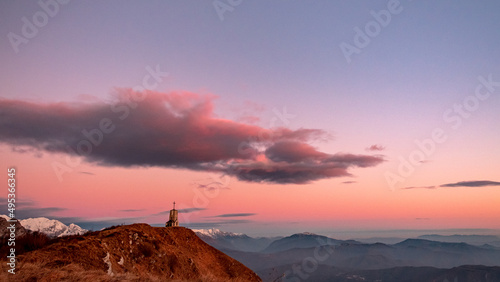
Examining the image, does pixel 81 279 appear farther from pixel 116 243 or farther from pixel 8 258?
pixel 116 243

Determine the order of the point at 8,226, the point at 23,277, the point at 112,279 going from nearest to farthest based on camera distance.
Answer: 1. the point at 23,277
2. the point at 112,279
3. the point at 8,226

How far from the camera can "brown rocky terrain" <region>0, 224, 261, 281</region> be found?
55.7 feet

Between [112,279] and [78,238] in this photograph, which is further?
[78,238]

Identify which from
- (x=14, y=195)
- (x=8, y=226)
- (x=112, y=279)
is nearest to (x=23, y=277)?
(x=112, y=279)

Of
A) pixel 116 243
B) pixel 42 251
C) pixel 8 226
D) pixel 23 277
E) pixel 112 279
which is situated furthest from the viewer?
pixel 116 243

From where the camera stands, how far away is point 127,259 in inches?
1163

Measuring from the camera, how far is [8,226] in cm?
2319

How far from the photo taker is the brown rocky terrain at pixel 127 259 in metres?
17.0


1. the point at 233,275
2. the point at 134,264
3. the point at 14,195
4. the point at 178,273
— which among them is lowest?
the point at 233,275

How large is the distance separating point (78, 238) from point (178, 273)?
12520 mm

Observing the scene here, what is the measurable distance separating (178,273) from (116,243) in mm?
8621

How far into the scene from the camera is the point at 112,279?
17.0m

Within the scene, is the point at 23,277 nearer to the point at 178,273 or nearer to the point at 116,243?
the point at 116,243

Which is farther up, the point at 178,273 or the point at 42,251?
the point at 42,251
